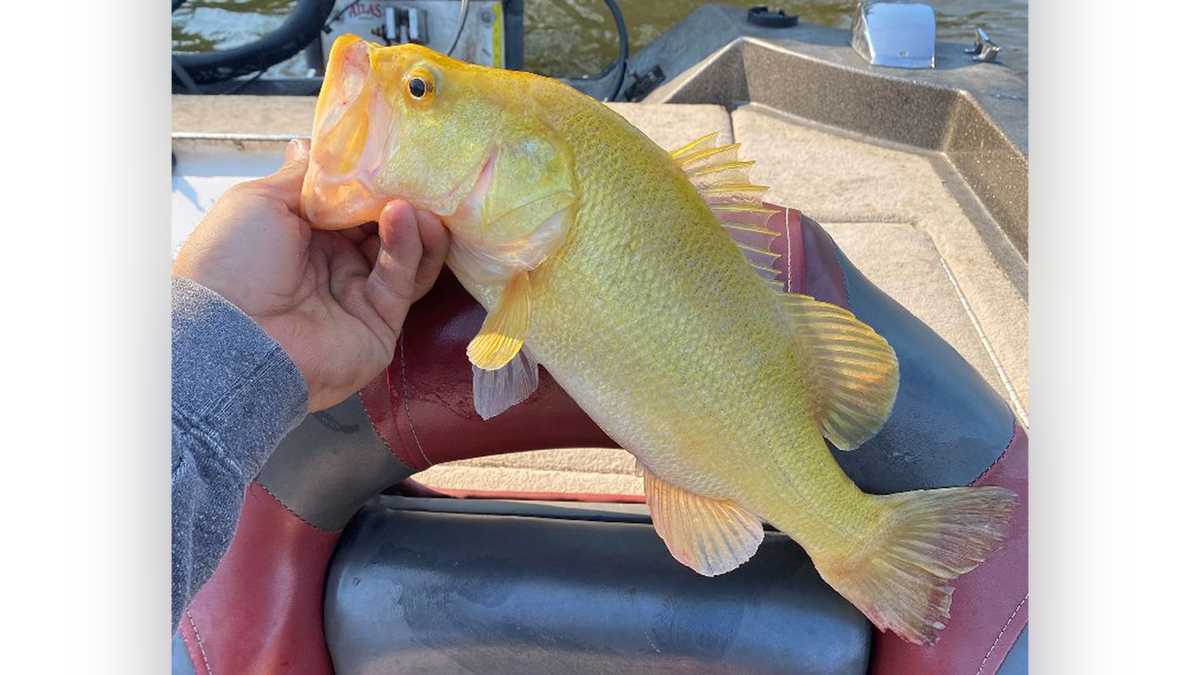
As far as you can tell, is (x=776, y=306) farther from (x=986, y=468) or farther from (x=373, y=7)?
(x=373, y=7)

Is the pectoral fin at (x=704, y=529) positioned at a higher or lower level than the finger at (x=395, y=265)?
lower

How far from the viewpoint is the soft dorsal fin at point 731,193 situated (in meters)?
1.19

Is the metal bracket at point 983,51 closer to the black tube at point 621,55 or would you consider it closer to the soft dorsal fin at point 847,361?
the black tube at point 621,55

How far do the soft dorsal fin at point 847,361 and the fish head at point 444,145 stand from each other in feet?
1.09

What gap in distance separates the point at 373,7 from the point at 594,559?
398cm

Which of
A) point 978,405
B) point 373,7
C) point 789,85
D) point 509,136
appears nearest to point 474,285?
point 509,136

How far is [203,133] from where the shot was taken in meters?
3.54

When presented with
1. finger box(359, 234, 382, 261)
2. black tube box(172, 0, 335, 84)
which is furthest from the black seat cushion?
black tube box(172, 0, 335, 84)

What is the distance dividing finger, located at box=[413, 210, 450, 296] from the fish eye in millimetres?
129

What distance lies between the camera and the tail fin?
3.84 feet

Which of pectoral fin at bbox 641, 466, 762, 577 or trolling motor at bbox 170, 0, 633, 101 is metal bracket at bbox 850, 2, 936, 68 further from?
pectoral fin at bbox 641, 466, 762, 577

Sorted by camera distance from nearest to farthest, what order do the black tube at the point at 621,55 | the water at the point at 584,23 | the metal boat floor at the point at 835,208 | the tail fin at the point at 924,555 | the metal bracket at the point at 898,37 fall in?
the tail fin at the point at 924,555 < the metal boat floor at the point at 835,208 < the metal bracket at the point at 898,37 < the black tube at the point at 621,55 < the water at the point at 584,23

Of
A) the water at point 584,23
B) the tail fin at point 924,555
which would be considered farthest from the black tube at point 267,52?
the tail fin at point 924,555

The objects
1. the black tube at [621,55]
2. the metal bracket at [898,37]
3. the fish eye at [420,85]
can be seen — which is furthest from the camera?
the black tube at [621,55]
